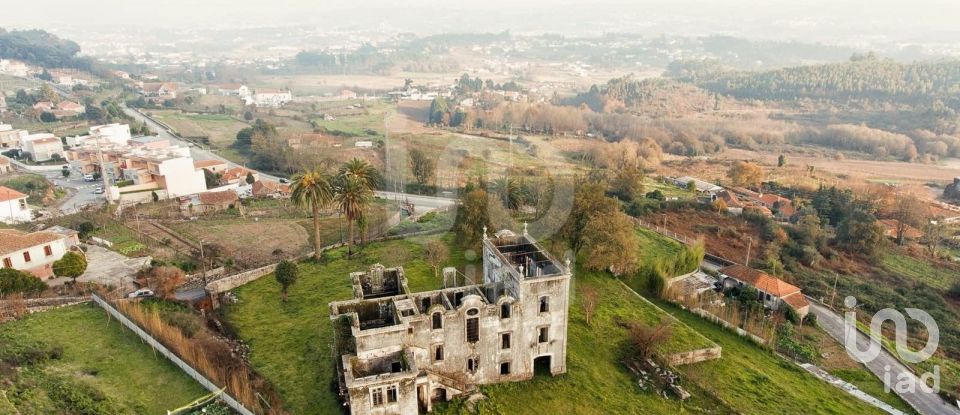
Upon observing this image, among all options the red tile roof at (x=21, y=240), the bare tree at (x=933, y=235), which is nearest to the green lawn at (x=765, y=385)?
the bare tree at (x=933, y=235)

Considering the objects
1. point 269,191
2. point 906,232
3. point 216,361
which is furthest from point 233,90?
point 906,232

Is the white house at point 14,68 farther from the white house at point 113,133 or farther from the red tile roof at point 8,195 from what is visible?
the red tile roof at point 8,195

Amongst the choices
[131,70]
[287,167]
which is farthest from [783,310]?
[131,70]

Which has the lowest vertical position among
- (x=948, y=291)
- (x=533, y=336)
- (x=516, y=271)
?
(x=948, y=291)

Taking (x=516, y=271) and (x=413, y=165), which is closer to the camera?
(x=516, y=271)

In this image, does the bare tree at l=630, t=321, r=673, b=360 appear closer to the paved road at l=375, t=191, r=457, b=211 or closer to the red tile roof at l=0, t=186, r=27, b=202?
the paved road at l=375, t=191, r=457, b=211

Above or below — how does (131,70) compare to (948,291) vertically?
above

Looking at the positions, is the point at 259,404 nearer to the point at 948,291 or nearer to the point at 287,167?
the point at 948,291
